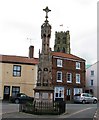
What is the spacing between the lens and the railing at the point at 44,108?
19.5 m

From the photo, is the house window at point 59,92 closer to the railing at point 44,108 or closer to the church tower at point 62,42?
the railing at point 44,108

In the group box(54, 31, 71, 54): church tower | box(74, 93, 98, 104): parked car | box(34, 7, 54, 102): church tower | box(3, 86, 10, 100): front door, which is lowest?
box(74, 93, 98, 104): parked car

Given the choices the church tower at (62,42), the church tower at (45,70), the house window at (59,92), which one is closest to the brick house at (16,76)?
the house window at (59,92)

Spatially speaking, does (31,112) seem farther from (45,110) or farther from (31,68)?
(31,68)

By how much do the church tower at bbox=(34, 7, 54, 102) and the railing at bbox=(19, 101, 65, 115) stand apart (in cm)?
98

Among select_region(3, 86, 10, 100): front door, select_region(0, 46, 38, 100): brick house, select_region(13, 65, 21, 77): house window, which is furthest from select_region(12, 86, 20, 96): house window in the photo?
select_region(13, 65, 21, 77): house window

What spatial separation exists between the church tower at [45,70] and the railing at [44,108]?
0.98m

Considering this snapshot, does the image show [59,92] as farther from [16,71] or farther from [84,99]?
[16,71]

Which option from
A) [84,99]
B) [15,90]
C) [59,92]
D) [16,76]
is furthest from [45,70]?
[59,92]

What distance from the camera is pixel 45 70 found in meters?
22.2

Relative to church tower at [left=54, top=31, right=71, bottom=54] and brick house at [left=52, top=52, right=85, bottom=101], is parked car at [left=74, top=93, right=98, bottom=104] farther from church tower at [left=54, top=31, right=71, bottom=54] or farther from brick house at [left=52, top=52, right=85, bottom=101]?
church tower at [left=54, top=31, right=71, bottom=54]

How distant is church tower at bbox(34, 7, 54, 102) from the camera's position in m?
21.4

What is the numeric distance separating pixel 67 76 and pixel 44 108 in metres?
28.9

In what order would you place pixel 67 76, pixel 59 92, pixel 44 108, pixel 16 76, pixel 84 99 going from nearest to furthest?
pixel 44 108 < pixel 84 99 < pixel 16 76 < pixel 59 92 < pixel 67 76
